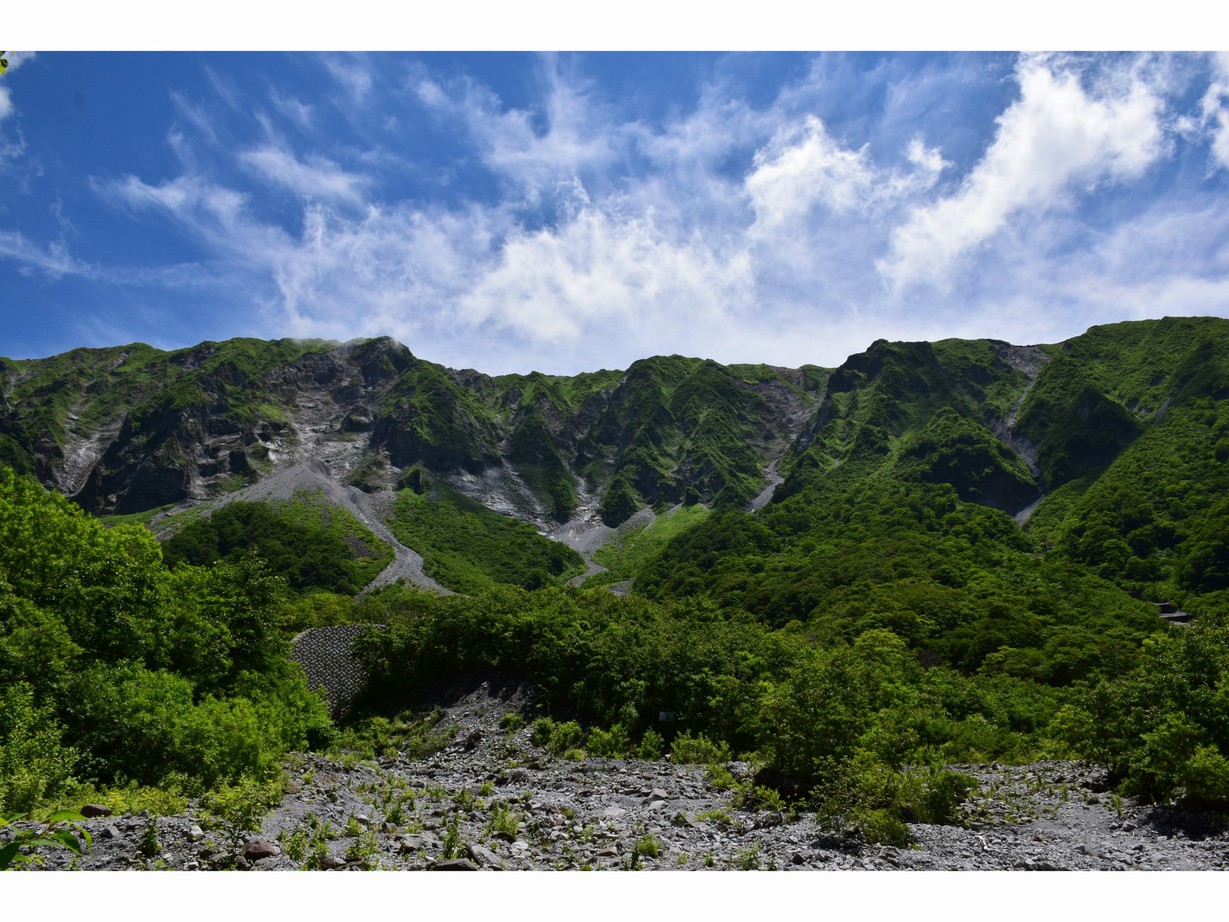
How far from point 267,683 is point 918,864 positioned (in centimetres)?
2365

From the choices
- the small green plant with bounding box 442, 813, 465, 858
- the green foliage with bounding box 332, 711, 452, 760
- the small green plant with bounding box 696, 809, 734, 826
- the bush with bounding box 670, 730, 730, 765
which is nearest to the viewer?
the small green plant with bounding box 442, 813, 465, 858

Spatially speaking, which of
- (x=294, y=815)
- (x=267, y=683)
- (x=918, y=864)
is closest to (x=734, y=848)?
(x=918, y=864)

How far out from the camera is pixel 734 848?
13195 mm


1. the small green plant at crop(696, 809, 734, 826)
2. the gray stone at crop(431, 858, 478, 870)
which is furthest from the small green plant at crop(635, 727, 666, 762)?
the gray stone at crop(431, 858, 478, 870)

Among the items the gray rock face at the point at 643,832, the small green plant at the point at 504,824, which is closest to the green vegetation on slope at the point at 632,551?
the gray rock face at the point at 643,832

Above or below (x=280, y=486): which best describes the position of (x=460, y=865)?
below

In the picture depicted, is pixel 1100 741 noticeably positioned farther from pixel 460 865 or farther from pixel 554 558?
pixel 554 558

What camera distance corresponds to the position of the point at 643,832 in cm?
1404

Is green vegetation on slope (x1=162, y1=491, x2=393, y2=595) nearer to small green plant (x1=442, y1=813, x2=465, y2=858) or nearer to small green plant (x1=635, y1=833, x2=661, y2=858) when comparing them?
small green plant (x1=442, y1=813, x2=465, y2=858)

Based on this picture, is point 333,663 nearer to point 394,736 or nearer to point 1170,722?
point 394,736

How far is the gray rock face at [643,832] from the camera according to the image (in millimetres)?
11227

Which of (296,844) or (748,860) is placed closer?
(296,844)

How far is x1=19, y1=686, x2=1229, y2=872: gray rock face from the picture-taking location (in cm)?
1123

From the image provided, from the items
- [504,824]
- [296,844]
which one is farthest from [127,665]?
[504,824]
